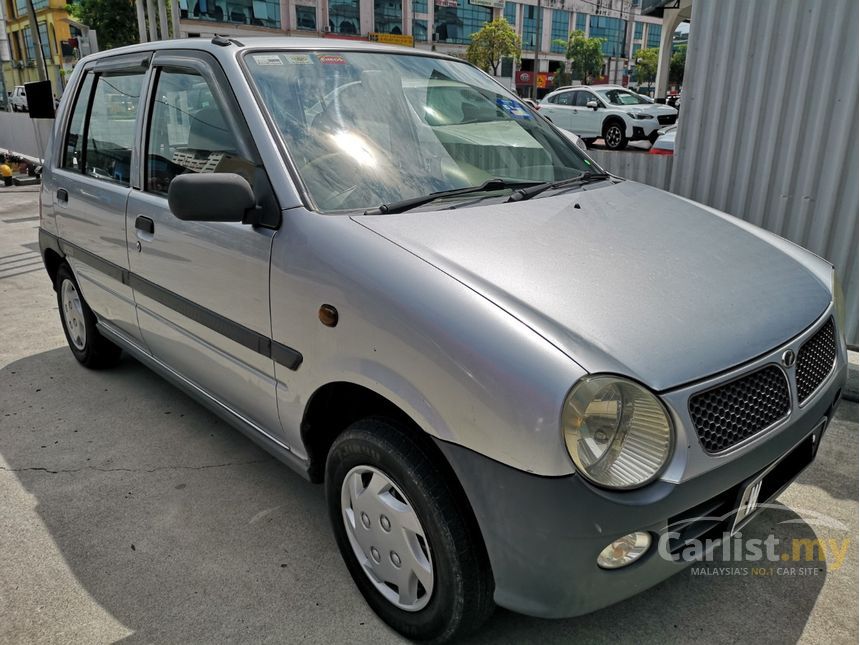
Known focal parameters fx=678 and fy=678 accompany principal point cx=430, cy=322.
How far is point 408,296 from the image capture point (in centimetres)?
182

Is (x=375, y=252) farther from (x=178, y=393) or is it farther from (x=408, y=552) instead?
(x=178, y=393)

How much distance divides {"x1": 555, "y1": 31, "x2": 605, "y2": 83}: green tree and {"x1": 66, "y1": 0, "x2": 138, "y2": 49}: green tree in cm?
4728

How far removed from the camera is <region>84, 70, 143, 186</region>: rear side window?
318cm

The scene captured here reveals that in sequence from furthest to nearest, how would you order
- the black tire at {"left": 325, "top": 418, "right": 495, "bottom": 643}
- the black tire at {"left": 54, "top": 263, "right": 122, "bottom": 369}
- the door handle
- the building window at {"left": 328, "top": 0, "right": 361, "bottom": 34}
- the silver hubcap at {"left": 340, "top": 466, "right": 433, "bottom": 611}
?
the building window at {"left": 328, "top": 0, "right": 361, "bottom": 34}
the black tire at {"left": 54, "top": 263, "right": 122, "bottom": 369}
the door handle
the silver hubcap at {"left": 340, "top": 466, "right": 433, "bottom": 611}
the black tire at {"left": 325, "top": 418, "right": 495, "bottom": 643}

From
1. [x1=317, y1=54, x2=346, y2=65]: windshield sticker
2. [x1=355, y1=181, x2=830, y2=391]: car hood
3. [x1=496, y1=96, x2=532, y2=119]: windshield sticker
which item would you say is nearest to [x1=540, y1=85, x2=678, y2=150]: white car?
[x1=496, y1=96, x2=532, y2=119]: windshield sticker

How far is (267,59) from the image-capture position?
2.58 meters

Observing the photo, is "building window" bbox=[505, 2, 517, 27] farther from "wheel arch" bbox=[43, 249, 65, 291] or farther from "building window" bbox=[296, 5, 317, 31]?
"wheel arch" bbox=[43, 249, 65, 291]

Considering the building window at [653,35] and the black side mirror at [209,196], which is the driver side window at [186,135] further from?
the building window at [653,35]

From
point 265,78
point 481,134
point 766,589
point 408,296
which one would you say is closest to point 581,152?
point 481,134

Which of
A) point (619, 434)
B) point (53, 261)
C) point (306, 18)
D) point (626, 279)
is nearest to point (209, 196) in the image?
point (626, 279)

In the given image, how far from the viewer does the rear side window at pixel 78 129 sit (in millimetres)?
3729

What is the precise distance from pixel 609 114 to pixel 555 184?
15754mm

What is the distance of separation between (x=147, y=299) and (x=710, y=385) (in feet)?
8.04

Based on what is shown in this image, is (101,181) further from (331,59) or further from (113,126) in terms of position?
(331,59)
